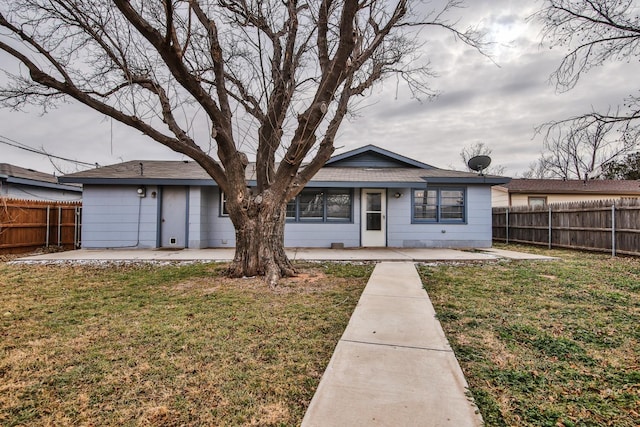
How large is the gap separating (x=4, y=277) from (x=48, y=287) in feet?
5.61

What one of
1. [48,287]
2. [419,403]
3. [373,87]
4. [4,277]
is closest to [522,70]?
[373,87]

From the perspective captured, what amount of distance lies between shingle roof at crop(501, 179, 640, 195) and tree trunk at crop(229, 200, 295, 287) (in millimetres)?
16252

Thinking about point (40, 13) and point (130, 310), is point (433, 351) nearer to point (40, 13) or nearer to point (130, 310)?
point (130, 310)

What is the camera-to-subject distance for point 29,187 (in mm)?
→ 14672

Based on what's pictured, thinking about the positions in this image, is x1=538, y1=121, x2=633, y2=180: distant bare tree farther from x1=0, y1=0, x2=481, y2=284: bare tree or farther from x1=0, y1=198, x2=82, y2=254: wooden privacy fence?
x1=0, y1=198, x2=82, y2=254: wooden privacy fence

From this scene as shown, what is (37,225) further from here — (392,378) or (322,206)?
(392,378)

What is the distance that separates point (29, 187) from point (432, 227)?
18.6 m

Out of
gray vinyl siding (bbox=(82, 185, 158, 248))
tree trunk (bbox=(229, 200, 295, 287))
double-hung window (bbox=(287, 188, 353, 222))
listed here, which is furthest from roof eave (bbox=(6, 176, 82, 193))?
tree trunk (bbox=(229, 200, 295, 287))

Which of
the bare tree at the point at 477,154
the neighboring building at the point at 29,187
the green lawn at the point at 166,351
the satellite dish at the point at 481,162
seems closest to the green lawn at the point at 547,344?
the green lawn at the point at 166,351

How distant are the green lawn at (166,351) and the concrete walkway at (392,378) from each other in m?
0.18

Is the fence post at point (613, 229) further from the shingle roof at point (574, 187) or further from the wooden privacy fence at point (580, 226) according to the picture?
the shingle roof at point (574, 187)

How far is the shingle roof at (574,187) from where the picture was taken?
16.8 m

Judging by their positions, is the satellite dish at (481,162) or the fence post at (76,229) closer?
the fence post at (76,229)

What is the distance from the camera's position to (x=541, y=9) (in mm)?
5355
